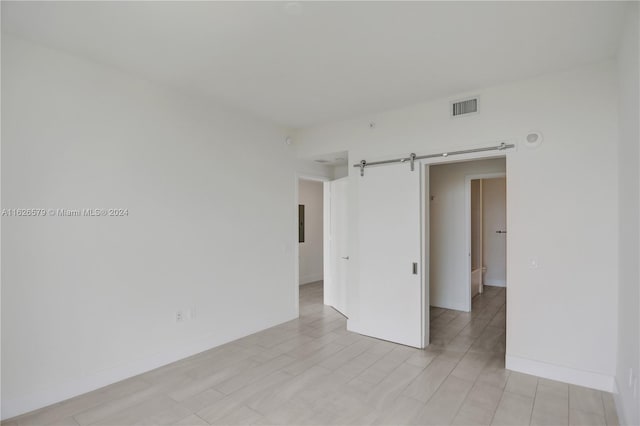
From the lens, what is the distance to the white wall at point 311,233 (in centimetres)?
741

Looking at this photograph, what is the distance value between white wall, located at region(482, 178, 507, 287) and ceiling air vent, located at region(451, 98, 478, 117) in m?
4.13

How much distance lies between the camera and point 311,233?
763 centimetres

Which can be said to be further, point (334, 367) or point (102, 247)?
point (334, 367)

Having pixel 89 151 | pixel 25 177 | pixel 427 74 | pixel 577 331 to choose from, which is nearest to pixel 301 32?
pixel 427 74

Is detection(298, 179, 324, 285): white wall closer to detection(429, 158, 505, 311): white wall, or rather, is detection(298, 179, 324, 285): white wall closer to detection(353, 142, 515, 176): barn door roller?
detection(429, 158, 505, 311): white wall

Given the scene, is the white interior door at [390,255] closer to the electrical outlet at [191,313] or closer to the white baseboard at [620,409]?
the white baseboard at [620,409]

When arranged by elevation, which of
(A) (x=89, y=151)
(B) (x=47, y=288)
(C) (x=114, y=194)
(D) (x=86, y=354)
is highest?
(A) (x=89, y=151)

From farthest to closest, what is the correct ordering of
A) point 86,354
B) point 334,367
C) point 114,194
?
point 334,367
point 114,194
point 86,354

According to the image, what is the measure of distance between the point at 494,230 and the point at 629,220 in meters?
5.21

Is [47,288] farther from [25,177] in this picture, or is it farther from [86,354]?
[25,177]

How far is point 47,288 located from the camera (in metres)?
2.57

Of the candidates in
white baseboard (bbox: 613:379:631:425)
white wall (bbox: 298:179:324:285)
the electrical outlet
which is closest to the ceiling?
the electrical outlet

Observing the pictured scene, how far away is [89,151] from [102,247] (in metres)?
0.84

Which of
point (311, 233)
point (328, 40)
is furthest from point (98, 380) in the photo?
point (311, 233)
